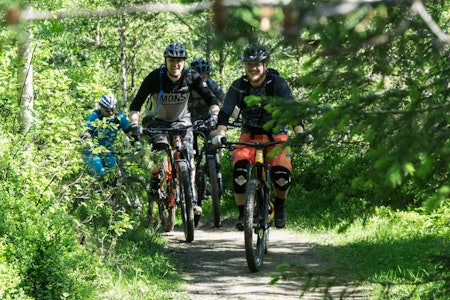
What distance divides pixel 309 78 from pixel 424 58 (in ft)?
2.68

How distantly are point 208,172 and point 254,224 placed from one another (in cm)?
295

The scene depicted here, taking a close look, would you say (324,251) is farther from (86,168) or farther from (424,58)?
(424,58)

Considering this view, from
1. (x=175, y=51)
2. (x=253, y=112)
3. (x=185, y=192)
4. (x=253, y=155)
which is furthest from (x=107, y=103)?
(x=253, y=155)

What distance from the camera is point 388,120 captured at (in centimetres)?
441

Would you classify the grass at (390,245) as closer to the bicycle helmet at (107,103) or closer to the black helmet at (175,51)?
the black helmet at (175,51)

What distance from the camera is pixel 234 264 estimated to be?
945cm

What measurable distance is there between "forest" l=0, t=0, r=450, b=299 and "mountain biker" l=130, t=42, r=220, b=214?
23.6 inches

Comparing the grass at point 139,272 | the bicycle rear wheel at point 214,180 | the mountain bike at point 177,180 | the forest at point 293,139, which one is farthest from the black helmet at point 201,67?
the grass at point 139,272

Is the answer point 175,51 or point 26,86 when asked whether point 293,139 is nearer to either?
point 175,51

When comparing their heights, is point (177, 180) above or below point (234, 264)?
above

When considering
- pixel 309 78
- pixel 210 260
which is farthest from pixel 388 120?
pixel 210 260

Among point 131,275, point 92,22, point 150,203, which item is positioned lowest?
point 131,275

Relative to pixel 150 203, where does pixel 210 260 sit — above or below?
below

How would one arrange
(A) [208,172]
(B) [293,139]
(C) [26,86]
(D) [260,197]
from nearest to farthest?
(B) [293,139], (D) [260,197], (C) [26,86], (A) [208,172]
